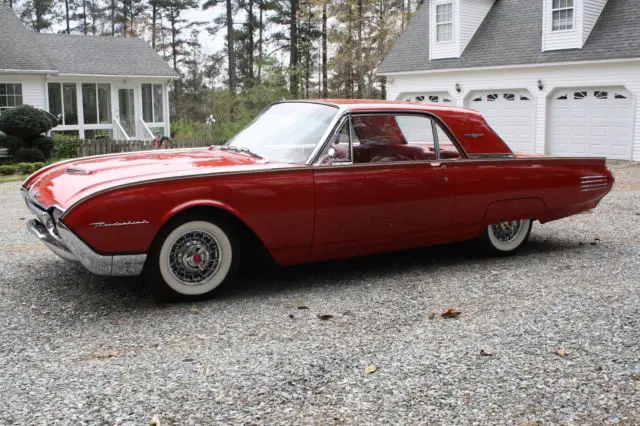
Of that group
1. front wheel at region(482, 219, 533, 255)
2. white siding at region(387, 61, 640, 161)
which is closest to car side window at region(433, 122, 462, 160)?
front wheel at region(482, 219, 533, 255)

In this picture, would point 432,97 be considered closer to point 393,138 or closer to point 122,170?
point 393,138

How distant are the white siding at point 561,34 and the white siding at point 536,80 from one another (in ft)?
2.30

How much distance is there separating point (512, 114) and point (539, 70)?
68.4 inches

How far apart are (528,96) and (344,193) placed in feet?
58.4

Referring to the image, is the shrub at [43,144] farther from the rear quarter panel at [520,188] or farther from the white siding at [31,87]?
the rear quarter panel at [520,188]

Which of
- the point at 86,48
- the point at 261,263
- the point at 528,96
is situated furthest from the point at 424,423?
the point at 86,48

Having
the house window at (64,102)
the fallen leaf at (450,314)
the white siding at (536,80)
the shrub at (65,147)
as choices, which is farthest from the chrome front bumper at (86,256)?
the house window at (64,102)

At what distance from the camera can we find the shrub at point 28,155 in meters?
18.7

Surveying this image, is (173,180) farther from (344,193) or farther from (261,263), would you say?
(344,193)

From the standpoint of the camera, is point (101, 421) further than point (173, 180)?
No

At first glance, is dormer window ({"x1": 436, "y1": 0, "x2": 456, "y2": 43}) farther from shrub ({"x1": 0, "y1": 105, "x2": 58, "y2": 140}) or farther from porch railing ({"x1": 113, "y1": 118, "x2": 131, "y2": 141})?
porch railing ({"x1": 113, "y1": 118, "x2": 131, "y2": 141})

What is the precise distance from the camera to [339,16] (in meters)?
34.2

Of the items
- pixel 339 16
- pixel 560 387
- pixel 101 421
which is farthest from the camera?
pixel 339 16

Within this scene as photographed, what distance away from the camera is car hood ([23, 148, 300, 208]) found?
4996mm
